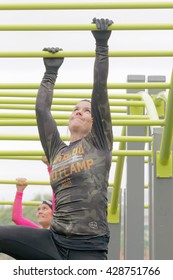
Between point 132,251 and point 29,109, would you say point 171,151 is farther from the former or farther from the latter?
point 132,251

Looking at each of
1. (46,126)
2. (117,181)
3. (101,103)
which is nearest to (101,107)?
(101,103)

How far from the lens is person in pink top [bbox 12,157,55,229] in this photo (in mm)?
6586

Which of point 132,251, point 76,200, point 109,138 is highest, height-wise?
point 109,138

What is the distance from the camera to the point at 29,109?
6543mm

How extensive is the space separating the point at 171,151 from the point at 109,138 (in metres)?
1.59

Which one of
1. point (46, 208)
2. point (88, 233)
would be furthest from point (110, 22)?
point (46, 208)

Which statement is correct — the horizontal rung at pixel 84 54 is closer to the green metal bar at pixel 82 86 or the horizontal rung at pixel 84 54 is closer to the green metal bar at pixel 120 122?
the green metal bar at pixel 82 86

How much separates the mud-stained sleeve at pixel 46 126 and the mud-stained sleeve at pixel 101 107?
289 millimetres

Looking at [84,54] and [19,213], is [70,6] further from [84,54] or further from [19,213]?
[19,213]

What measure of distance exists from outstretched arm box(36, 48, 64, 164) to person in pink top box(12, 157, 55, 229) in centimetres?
208

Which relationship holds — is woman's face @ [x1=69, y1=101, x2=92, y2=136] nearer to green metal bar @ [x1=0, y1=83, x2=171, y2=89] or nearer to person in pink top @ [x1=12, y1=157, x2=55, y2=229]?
green metal bar @ [x1=0, y1=83, x2=171, y2=89]

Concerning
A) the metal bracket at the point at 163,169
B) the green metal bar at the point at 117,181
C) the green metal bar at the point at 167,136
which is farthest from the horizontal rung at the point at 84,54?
the green metal bar at the point at 117,181

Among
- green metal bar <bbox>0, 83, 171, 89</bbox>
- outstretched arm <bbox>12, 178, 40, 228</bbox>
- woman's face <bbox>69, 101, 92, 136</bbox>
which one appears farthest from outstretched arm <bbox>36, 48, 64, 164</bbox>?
outstretched arm <bbox>12, 178, 40, 228</bbox>

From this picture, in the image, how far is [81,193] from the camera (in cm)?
418
